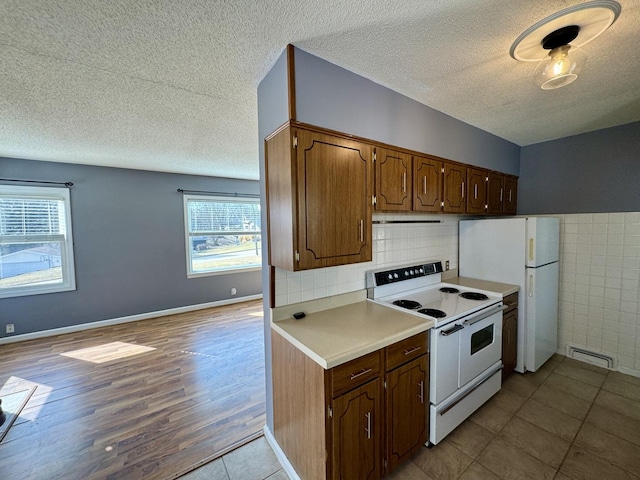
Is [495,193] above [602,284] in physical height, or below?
above

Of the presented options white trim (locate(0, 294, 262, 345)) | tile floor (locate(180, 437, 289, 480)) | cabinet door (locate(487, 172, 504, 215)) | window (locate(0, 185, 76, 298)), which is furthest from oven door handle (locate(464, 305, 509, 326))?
window (locate(0, 185, 76, 298))

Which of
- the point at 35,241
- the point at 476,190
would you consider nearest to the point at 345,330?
the point at 476,190

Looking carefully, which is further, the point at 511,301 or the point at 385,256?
the point at 511,301

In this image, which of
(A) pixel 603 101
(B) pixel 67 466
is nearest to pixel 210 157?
(B) pixel 67 466

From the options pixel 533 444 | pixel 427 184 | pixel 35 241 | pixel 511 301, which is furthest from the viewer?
pixel 35 241

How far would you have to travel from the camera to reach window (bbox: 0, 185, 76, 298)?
3.38 metres

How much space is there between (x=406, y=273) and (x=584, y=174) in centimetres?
237

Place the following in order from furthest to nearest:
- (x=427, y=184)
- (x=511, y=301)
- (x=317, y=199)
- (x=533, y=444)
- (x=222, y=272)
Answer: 1. (x=222, y=272)
2. (x=511, y=301)
3. (x=427, y=184)
4. (x=533, y=444)
5. (x=317, y=199)

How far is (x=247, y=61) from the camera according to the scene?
4.92 ft

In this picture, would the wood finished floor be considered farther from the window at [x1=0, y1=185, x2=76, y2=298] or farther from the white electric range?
the white electric range

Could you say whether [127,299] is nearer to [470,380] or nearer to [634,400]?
[470,380]

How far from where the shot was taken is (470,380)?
189cm

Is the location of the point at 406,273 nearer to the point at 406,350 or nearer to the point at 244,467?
the point at 406,350

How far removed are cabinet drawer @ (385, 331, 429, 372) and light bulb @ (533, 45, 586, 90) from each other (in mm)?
1549
